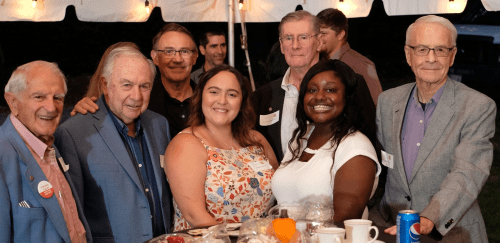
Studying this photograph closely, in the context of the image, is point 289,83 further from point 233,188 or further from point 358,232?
point 358,232

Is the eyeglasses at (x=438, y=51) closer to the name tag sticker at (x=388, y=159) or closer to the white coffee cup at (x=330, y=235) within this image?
the name tag sticker at (x=388, y=159)

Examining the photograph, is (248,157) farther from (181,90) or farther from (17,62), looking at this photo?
(17,62)

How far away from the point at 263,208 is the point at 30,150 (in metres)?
1.35

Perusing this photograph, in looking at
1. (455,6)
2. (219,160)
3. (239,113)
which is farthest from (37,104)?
(455,6)

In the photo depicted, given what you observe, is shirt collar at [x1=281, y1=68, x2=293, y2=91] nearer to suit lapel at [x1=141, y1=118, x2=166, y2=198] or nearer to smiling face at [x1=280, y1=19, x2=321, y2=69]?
smiling face at [x1=280, y1=19, x2=321, y2=69]

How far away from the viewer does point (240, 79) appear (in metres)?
3.21

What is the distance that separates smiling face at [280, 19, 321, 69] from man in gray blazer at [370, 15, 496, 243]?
818mm

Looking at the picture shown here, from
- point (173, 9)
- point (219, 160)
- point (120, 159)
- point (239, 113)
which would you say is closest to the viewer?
point (120, 159)

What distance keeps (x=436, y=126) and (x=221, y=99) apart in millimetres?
1228

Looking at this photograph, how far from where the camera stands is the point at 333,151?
281cm

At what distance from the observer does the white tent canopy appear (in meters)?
5.20

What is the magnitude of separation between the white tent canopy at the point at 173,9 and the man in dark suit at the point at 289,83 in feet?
4.84

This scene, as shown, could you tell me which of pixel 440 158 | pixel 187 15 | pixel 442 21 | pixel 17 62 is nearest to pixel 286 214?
pixel 440 158

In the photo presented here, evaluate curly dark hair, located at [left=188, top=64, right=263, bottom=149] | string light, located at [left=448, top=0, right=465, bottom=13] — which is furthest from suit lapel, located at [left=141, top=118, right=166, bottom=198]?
string light, located at [left=448, top=0, right=465, bottom=13]
